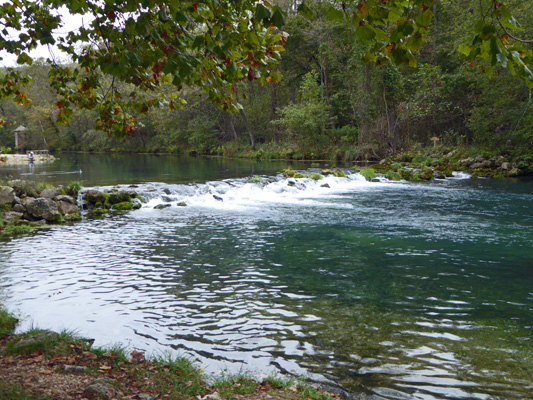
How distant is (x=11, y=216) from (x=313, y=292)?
12.0m

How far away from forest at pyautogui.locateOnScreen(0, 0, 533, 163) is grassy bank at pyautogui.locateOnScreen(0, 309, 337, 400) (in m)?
22.1

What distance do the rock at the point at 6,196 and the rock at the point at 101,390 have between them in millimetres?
14186

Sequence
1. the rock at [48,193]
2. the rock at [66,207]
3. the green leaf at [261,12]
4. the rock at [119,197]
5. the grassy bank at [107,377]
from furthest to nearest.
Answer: the rock at [119,197] → the rock at [48,193] → the rock at [66,207] → the grassy bank at [107,377] → the green leaf at [261,12]

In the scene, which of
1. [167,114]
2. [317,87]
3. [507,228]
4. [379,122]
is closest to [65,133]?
[167,114]

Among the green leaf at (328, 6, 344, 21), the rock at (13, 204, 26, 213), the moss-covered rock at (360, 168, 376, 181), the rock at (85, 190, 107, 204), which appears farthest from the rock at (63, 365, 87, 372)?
the moss-covered rock at (360, 168, 376, 181)

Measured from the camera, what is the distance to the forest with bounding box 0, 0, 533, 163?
29.5m

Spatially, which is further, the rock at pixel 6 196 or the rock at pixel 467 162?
the rock at pixel 467 162

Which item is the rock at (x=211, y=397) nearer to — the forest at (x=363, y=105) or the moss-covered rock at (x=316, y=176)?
the moss-covered rock at (x=316, y=176)

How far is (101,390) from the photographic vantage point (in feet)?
13.5

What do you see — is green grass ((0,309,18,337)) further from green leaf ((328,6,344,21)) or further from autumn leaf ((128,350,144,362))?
green leaf ((328,6,344,21))

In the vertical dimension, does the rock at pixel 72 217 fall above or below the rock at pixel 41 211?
below

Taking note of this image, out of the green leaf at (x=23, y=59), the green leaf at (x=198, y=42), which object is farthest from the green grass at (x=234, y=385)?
the green leaf at (x=23, y=59)

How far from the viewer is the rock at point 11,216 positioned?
49.3 ft

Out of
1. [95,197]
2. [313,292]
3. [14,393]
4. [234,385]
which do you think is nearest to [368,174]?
[95,197]
